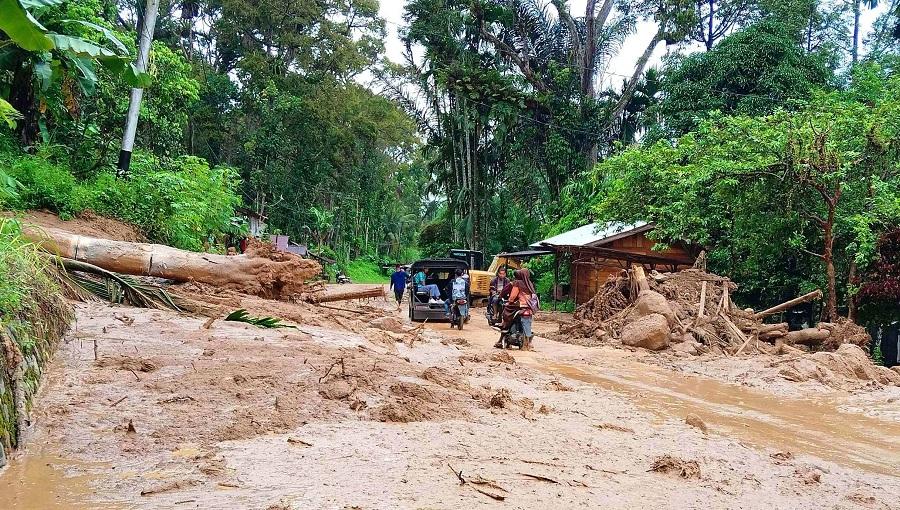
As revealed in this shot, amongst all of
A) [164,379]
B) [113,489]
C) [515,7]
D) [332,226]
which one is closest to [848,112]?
[164,379]

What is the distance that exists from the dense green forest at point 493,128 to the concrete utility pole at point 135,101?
1.36ft

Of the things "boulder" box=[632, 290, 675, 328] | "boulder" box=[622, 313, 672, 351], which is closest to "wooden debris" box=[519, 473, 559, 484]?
"boulder" box=[622, 313, 672, 351]

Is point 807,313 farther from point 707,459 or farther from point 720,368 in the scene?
point 707,459

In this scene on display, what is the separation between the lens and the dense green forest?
14547 millimetres

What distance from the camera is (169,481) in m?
3.93

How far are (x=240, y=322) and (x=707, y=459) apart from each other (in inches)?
263

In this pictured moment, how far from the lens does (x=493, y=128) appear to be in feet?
117

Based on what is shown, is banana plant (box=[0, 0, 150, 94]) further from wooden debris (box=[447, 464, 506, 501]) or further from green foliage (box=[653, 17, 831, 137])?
green foliage (box=[653, 17, 831, 137])

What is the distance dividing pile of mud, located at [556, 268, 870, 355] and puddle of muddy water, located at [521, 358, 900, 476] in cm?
308

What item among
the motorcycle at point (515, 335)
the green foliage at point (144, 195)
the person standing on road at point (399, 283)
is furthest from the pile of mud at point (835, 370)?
the person standing on road at point (399, 283)

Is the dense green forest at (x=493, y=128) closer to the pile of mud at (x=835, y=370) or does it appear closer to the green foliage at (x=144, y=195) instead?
the green foliage at (x=144, y=195)

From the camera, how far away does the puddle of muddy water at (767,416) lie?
6.38 metres

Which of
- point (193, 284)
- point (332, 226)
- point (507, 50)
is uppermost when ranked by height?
point (507, 50)

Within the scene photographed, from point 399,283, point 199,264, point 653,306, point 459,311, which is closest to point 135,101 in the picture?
point 199,264
